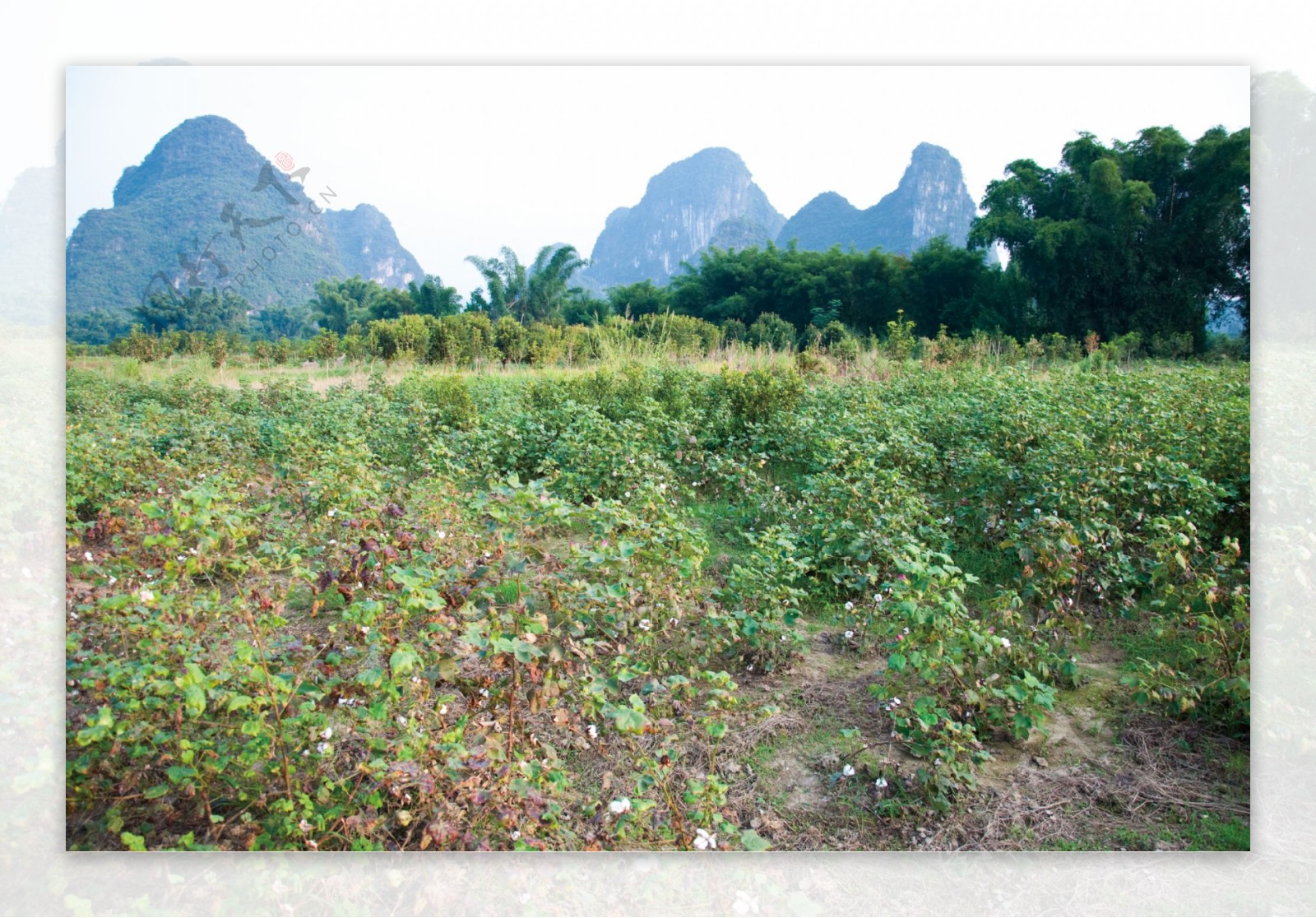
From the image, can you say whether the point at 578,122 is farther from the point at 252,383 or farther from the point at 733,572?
the point at 252,383

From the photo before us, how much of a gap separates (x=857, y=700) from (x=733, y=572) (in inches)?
23.3

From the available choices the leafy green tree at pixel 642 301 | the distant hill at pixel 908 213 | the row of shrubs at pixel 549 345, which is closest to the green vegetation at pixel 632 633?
the row of shrubs at pixel 549 345

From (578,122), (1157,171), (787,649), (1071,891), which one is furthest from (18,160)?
(1157,171)

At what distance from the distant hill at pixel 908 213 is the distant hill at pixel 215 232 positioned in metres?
2.53

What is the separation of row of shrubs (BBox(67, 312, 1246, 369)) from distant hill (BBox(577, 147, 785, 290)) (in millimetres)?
622

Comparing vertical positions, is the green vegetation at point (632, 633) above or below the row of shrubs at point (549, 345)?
below

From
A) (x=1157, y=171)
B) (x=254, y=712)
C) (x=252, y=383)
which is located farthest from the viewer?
(x=252, y=383)

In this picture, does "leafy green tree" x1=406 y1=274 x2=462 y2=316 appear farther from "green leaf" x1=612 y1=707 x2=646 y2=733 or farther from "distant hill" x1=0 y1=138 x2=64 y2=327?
"green leaf" x1=612 y1=707 x2=646 y2=733

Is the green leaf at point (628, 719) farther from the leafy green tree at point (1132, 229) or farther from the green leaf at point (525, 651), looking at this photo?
the leafy green tree at point (1132, 229)

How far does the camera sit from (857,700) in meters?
2.50

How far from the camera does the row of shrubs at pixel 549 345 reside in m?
3.87

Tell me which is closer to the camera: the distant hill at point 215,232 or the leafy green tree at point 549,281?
the distant hill at point 215,232

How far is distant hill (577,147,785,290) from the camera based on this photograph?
4.20m

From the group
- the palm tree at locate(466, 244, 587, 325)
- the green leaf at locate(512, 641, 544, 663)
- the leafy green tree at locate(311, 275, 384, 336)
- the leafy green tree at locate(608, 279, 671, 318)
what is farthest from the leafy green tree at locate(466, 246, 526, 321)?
the leafy green tree at locate(608, 279, 671, 318)
